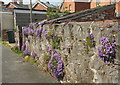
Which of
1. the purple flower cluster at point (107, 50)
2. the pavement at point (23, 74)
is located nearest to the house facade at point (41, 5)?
the pavement at point (23, 74)

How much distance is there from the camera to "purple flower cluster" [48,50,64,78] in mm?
5215

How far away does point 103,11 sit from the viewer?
9352 millimetres

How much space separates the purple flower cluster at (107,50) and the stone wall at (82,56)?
0.12 meters

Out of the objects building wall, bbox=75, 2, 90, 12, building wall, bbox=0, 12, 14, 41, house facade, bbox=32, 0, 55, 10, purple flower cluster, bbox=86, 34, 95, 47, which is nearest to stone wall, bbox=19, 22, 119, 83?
purple flower cluster, bbox=86, 34, 95, 47

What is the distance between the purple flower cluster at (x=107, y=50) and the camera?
3.34 m

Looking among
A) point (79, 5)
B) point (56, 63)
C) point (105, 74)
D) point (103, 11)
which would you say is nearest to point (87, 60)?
point (105, 74)

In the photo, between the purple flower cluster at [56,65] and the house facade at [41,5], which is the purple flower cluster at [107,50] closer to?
the purple flower cluster at [56,65]

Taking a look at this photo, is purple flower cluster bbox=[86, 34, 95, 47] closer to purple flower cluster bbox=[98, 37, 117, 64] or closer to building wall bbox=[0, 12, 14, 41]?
purple flower cluster bbox=[98, 37, 117, 64]

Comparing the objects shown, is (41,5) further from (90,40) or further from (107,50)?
(107,50)

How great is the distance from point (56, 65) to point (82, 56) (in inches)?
54.1

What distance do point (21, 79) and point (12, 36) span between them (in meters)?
10.8

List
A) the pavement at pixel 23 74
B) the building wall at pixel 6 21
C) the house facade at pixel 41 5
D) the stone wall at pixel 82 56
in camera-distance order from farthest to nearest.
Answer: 1. the house facade at pixel 41 5
2. the building wall at pixel 6 21
3. the pavement at pixel 23 74
4. the stone wall at pixel 82 56

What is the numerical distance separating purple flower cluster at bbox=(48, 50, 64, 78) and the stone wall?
0.52ft

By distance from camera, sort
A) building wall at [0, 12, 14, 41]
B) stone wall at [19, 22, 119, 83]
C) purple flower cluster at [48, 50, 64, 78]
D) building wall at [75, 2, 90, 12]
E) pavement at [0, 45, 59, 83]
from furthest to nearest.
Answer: building wall at [75, 2, 90, 12]
building wall at [0, 12, 14, 41]
pavement at [0, 45, 59, 83]
purple flower cluster at [48, 50, 64, 78]
stone wall at [19, 22, 119, 83]
